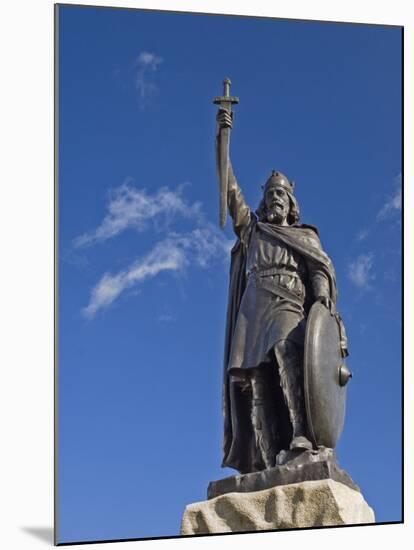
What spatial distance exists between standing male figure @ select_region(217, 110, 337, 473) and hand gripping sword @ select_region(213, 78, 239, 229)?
83 mm

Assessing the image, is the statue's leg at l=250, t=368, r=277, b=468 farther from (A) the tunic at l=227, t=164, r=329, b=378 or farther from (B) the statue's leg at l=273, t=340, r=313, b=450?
(B) the statue's leg at l=273, t=340, r=313, b=450

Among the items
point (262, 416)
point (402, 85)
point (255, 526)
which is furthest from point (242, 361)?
point (402, 85)

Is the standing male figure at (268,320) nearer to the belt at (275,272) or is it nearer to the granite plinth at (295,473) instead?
the belt at (275,272)

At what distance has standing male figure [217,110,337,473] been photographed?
19891 mm

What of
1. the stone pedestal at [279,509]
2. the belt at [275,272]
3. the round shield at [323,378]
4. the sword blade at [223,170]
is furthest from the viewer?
the sword blade at [223,170]

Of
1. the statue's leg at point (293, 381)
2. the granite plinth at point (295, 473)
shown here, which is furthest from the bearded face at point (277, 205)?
the granite plinth at point (295, 473)

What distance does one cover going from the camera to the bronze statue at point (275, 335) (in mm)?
19703

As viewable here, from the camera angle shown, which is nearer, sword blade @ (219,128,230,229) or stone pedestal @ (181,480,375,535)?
stone pedestal @ (181,480,375,535)

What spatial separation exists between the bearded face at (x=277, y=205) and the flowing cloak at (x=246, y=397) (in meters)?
0.15

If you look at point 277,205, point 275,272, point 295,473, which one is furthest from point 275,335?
point 277,205

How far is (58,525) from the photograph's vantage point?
19.4 m

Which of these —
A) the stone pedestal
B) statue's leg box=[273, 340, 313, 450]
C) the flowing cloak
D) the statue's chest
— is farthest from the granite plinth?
the statue's chest

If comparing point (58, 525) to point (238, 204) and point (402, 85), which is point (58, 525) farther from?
point (402, 85)

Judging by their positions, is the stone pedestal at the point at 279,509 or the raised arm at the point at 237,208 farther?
the raised arm at the point at 237,208
